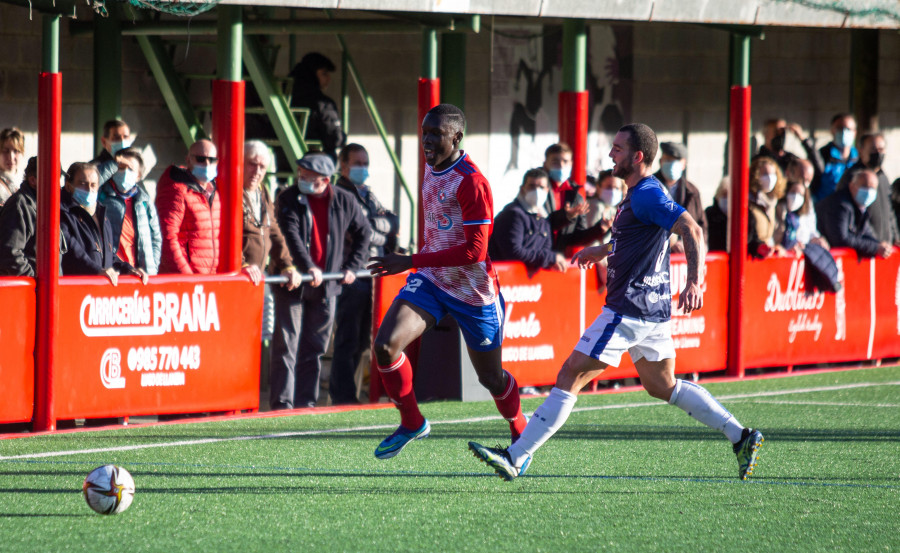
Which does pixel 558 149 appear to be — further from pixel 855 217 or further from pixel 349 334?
pixel 855 217

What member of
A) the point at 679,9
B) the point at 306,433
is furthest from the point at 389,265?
the point at 679,9

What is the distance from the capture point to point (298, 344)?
11039mm

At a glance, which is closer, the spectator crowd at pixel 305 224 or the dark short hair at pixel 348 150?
the spectator crowd at pixel 305 224

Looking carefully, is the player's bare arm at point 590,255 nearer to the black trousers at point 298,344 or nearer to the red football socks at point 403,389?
the red football socks at point 403,389

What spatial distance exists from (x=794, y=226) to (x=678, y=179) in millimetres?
1664

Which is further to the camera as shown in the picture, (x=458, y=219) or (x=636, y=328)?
(x=458, y=219)

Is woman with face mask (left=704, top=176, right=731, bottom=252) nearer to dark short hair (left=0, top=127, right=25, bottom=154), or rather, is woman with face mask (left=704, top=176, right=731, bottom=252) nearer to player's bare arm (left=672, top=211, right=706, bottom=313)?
dark short hair (left=0, top=127, right=25, bottom=154)

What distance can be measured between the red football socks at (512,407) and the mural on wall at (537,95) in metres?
8.71

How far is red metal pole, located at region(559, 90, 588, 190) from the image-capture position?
12664mm

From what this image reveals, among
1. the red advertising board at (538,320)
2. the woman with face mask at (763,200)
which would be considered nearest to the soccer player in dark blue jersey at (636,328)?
the red advertising board at (538,320)

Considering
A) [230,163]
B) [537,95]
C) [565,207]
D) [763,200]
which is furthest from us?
[537,95]

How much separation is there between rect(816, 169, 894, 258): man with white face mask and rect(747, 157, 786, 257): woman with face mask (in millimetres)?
837

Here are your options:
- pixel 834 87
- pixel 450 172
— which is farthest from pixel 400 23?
pixel 834 87

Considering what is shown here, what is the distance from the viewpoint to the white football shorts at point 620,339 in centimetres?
727
